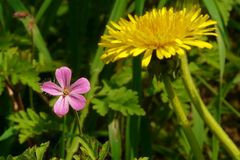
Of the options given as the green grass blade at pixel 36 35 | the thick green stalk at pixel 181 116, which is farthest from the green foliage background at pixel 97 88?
the thick green stalk at pixel 181 116

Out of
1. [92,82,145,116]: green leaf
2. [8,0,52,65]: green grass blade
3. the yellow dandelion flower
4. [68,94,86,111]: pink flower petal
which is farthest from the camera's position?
[8,0,52,65]: green grass blade

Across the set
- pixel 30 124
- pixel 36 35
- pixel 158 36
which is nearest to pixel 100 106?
pixel 30 124

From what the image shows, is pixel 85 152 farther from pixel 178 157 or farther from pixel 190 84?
pixel 178 157

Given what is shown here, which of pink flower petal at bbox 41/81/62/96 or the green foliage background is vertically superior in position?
pink flower petal at bbox 41/81/62/96

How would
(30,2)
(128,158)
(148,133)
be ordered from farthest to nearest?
(30,2) → (148,133) → (128,158)

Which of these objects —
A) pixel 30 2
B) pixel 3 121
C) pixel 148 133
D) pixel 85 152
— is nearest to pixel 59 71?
pixel 85 152

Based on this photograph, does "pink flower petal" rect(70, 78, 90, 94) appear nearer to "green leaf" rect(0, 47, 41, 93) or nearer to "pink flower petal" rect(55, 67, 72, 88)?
"pink flower petal" rect(55, 67, 72, 88)

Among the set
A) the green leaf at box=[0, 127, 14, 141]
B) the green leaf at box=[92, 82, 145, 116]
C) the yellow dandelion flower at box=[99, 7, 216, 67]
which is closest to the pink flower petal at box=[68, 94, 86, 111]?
the yellow dandelion flower at box=[99, 7, 216, 67]
